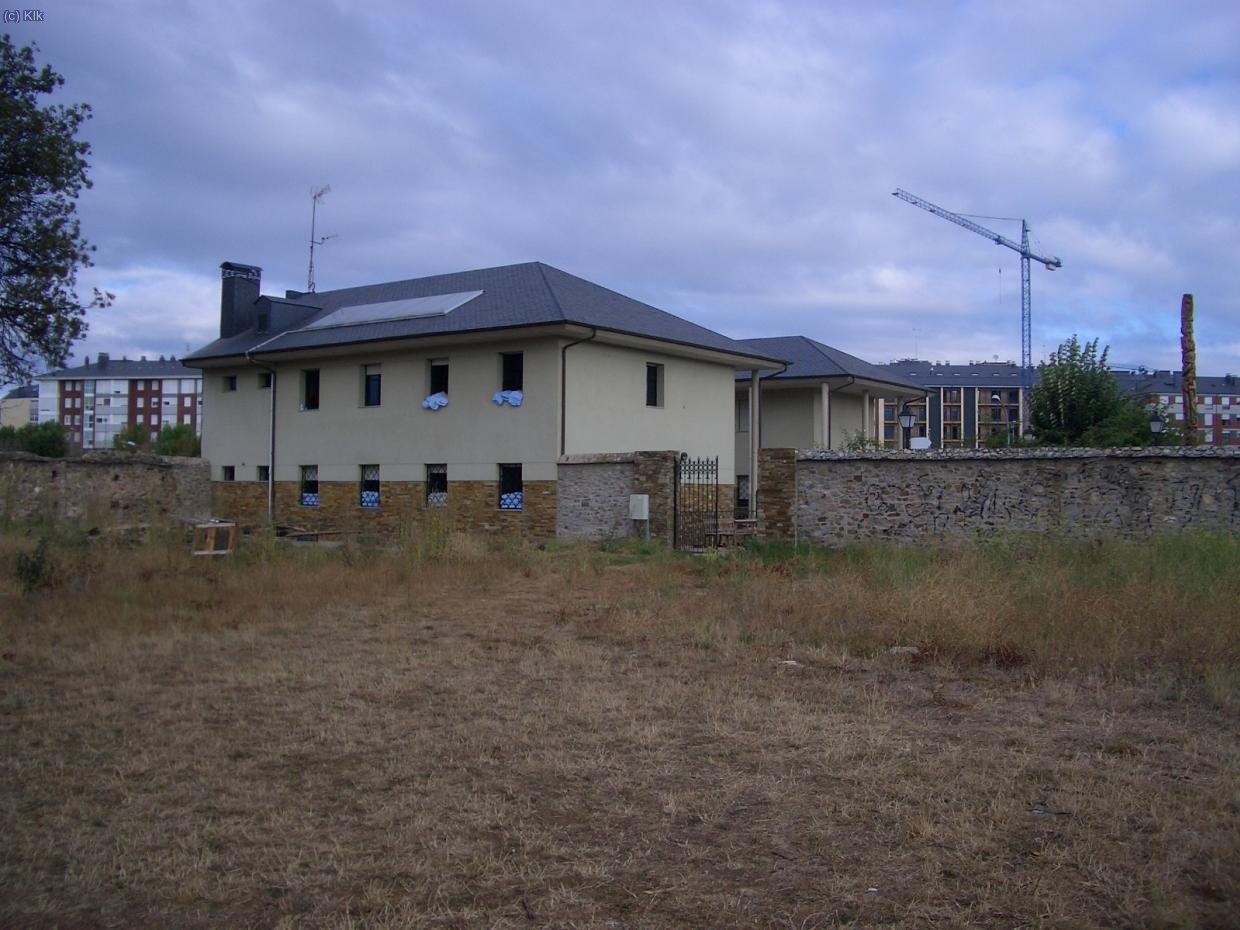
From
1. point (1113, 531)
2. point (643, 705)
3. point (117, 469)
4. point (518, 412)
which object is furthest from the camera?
point (117, 469)

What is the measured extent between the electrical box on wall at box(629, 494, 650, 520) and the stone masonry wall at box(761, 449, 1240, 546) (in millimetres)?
3143

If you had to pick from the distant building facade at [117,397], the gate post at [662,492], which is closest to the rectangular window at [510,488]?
the gate post at [662,492]

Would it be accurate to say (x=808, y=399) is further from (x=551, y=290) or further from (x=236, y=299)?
(x=236, y=299)

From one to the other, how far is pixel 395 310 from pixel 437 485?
5.43 m

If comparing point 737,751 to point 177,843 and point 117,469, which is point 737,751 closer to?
point 177,843

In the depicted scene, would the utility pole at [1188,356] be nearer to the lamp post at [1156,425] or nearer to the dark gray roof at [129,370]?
the lamp post at [1156,425]

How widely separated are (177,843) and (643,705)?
3.46 m

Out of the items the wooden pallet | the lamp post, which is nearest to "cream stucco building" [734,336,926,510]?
the lamp post

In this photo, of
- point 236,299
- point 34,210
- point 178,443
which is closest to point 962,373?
point 178,443

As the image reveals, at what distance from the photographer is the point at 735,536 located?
65.5ft

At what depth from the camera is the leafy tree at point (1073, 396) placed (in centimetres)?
3282

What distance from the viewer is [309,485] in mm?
29297

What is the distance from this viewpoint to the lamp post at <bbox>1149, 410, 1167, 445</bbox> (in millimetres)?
29712

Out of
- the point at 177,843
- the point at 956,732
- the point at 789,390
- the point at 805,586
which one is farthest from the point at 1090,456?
the point at 789,390
